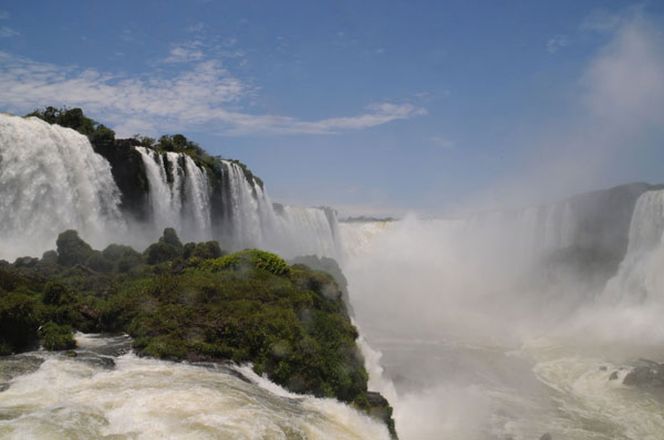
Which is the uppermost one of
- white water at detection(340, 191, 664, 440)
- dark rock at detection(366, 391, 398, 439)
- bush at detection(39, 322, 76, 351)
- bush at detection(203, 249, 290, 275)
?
bush at detection(203, 249, 290, 275)

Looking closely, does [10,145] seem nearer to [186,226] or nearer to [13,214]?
[13,214]

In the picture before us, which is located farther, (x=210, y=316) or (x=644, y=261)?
(x=644, y=261)

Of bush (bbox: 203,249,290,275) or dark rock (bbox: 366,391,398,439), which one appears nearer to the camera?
dark rock (bbox: 366,391,398,439)

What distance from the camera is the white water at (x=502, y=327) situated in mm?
19766

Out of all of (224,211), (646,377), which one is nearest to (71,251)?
(224,211)

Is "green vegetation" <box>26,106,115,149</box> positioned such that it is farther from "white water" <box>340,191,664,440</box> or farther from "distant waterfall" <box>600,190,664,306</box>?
"distant waterfall" <box>600,190,664,306</box>

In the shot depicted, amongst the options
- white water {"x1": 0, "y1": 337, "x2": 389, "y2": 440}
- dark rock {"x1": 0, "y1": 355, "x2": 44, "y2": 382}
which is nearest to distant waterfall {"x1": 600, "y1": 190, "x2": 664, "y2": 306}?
white water {"x1": 0, "y1": 337, "x2": 389, "y2": 440}

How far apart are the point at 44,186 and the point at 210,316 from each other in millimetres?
15977

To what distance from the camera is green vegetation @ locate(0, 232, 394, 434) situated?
11609 mm

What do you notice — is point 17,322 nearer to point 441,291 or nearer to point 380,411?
point 380,411

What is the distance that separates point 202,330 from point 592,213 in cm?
4551

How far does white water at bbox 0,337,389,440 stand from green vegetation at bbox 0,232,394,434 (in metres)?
0.95

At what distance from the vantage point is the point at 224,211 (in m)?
41.2

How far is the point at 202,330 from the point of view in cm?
1250
